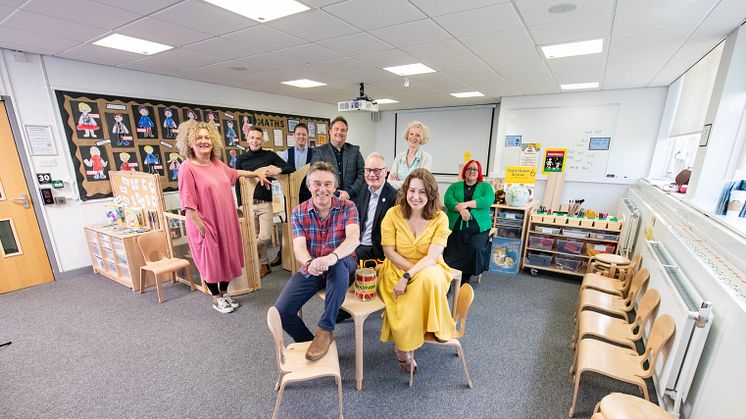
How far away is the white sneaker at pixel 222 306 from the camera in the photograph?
2.86 metres

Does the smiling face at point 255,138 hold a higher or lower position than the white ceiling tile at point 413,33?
lower

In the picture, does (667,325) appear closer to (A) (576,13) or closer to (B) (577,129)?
(A) (576,13)

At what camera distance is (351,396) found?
6.21ft

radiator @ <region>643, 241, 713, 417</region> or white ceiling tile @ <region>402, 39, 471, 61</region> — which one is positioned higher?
white ceiling tile @ <region>402, 39, 471, 61</region>

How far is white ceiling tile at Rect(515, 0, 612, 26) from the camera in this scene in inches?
76.6

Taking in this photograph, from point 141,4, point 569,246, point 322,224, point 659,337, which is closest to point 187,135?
point 141,4

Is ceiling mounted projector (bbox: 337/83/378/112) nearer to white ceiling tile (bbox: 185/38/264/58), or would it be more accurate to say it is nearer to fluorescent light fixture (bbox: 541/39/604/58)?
white ceiling tile (bbox: 185/38/264/58)

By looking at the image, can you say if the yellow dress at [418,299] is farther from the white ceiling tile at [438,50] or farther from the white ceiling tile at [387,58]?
the white ceiling tile at [387,58]

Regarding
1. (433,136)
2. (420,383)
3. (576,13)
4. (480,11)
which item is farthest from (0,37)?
(433,136)

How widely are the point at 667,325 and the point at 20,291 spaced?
562cm

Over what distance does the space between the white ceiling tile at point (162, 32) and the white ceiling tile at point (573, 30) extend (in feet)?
9.28

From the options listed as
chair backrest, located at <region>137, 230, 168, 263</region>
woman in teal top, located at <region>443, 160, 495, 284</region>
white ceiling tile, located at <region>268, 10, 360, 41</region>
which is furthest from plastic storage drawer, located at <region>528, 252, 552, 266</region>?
chair backrest, located at <region>137, 230, 168, 263</region>

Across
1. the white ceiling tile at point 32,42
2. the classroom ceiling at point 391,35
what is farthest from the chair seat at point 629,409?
the white ceiling tile at point 32,42

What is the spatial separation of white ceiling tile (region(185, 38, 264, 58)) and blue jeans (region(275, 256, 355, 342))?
2.34 metres
